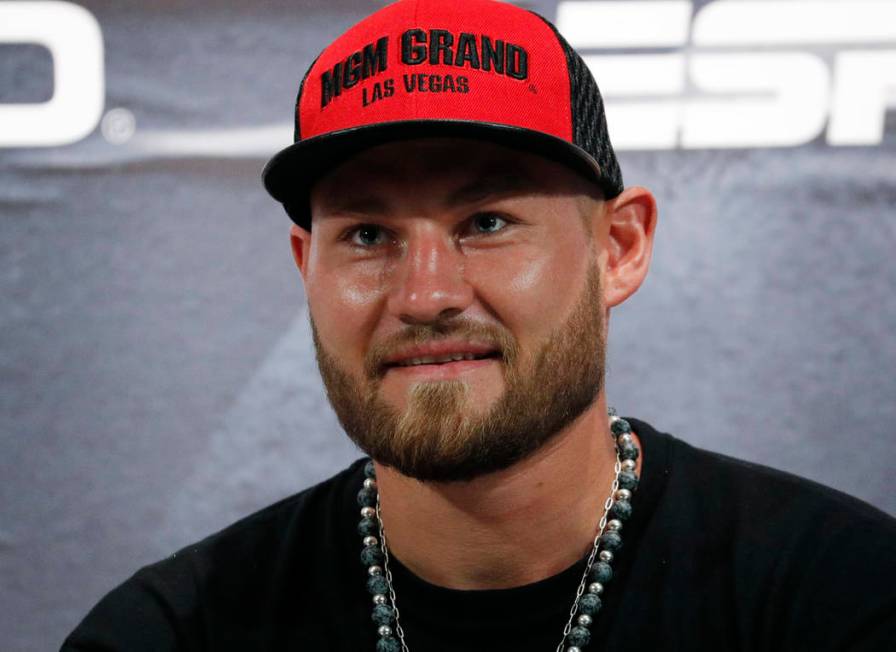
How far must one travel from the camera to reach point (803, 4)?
1827 millimetres

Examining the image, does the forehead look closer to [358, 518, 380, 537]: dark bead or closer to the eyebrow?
the eyebrow

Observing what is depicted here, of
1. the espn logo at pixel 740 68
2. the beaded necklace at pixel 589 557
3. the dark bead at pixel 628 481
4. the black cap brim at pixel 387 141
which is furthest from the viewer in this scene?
the espn logo at pixel 740 68

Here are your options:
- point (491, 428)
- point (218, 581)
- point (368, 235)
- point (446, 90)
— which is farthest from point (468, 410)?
point (218, 581)

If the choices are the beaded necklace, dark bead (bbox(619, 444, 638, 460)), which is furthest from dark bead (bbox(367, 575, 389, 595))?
dark bead (bbox(619, 444, 638, 460))

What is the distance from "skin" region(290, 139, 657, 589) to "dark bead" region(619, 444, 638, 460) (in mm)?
19

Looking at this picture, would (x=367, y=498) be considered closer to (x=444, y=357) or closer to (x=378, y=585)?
(x=378, y=585)

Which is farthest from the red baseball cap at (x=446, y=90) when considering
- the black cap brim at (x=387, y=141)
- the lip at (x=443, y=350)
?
the lip at (x=443, y=350)

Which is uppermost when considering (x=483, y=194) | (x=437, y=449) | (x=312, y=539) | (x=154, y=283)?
(x=483, y=194)

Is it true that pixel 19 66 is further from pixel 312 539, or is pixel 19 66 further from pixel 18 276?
A: pixel 312 539

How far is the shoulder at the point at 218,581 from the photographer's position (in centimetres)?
129

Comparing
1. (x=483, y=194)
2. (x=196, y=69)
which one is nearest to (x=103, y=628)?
(x=483, y=194)

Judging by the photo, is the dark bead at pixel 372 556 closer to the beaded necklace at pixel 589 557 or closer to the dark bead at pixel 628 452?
the beaded necklace at pixel 589 557

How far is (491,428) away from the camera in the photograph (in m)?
1.13

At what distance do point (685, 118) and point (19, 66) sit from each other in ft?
4.26
